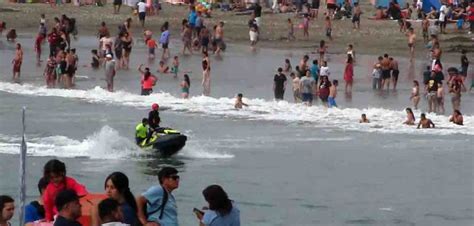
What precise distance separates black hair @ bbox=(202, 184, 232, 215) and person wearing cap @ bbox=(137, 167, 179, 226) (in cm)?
30

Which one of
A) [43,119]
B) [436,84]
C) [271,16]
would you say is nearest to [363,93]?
[436,84]

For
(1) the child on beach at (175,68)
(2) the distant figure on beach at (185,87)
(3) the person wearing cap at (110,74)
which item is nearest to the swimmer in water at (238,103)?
(2) the distant figure on beach at (185,87)

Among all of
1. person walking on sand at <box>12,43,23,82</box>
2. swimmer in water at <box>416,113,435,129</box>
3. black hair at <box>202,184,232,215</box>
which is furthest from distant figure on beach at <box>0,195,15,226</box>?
person walking on sand at <box>12,43,23,82</box>

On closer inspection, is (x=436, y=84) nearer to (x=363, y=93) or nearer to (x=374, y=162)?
(x=363, y=93)

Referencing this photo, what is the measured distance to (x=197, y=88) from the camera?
41906 mm

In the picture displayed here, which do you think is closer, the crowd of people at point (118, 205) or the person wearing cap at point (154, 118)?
the crowd of people at point (118, 205)

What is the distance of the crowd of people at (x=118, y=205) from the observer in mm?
9367

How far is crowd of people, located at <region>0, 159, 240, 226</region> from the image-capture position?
9.37 m

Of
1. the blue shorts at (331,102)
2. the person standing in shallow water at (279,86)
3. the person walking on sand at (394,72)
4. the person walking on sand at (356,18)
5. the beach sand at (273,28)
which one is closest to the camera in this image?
the blue shorts at (331,102)

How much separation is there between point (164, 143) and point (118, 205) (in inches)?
749

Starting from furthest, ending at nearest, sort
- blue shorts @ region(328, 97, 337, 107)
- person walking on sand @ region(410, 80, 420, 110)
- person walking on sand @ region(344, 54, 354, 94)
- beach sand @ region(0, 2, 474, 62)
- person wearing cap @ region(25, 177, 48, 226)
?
1. beach sand @ region(0, 2, 474, 62)
2. person walking on sand @ region(344, 54, 354, 94)
3. blue shorts @ region(328, 97, 337, 107)
4. person walking on sand @ region(410, 80, 420, 110)
5. person wearing cap @ region(25, 177, 48, 226)

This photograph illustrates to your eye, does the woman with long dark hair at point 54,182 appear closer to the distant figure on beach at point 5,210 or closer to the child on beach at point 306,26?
the distant figure on beach at point 5,210

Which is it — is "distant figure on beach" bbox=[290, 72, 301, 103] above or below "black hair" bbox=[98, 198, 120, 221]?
below

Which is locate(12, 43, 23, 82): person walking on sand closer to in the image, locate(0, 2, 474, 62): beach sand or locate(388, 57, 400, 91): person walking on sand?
locate(0, 2, 474, 62): beach sand
